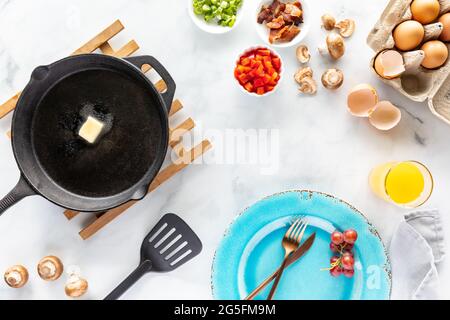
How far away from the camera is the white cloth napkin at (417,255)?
1173mm

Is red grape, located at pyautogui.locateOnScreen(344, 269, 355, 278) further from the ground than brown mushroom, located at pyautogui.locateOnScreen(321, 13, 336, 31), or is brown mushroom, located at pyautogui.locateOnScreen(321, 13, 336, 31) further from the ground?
brown mushroom, located at pyautogui.locateOnScreen(321, 13, 336, 31)

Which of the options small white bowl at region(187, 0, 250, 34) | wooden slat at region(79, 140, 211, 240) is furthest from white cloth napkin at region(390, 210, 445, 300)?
small white bowl at region(187, 0, 250, 34)

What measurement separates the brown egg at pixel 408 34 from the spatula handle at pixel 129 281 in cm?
72

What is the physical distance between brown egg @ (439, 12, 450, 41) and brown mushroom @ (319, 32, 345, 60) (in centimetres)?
20

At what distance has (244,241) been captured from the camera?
1.14 metres

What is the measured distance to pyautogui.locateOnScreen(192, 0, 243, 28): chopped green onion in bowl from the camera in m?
1.15

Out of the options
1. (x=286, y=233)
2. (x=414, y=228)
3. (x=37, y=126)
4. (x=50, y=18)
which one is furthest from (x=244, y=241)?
(x=50, y=18)

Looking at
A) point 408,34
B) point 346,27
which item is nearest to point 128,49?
point 346,27

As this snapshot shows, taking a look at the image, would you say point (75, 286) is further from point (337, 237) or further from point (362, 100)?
point (362, 100)

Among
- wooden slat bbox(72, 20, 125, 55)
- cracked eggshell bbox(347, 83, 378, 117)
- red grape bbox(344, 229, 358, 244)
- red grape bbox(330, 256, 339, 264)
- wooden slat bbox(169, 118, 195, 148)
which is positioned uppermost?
wooden slat bbox(72, 20, 125, 55)

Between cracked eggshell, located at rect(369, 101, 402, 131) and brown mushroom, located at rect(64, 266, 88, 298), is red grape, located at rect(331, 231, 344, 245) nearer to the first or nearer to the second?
cracked eggshell, located at rect(369, 101, 402, 131)

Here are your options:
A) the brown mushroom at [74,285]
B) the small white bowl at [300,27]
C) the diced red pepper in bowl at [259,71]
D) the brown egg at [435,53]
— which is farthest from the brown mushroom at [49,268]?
the brown egg at [435,53]

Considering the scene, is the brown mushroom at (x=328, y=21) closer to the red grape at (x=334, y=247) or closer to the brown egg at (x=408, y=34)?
the brown egg at (x=408, y=34)
